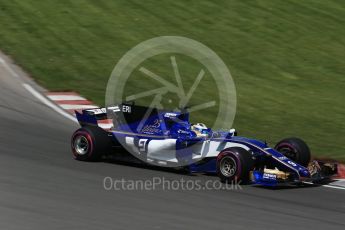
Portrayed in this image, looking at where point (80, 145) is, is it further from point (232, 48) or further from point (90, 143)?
point (232, 48)

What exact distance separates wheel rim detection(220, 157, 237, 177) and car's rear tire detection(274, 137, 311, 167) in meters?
1.47

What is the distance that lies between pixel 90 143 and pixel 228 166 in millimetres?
2743

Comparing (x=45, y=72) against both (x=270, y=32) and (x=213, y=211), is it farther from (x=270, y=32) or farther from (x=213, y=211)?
(x=213, y=211)

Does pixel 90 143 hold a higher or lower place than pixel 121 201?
higher

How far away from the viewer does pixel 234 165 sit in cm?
1217

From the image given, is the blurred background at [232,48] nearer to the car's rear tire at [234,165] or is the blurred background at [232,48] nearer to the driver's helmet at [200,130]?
the driver's helmet at [200,130]

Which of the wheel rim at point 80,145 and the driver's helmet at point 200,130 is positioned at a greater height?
the driver's helmet at point 200,130

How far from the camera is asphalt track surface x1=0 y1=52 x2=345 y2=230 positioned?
31.5ft

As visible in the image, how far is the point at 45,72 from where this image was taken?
20.5m

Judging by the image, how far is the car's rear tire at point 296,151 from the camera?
1312 cm

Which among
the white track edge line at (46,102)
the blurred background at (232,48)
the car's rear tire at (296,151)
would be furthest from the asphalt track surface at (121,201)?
the blurred background at (232,48)

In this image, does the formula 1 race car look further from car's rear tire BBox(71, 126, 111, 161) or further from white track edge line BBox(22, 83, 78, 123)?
white track edge line BBox(22, 83, 78, 123)

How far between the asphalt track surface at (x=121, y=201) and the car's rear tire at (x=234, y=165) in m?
0.28

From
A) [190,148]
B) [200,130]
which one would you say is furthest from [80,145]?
[200,130]
